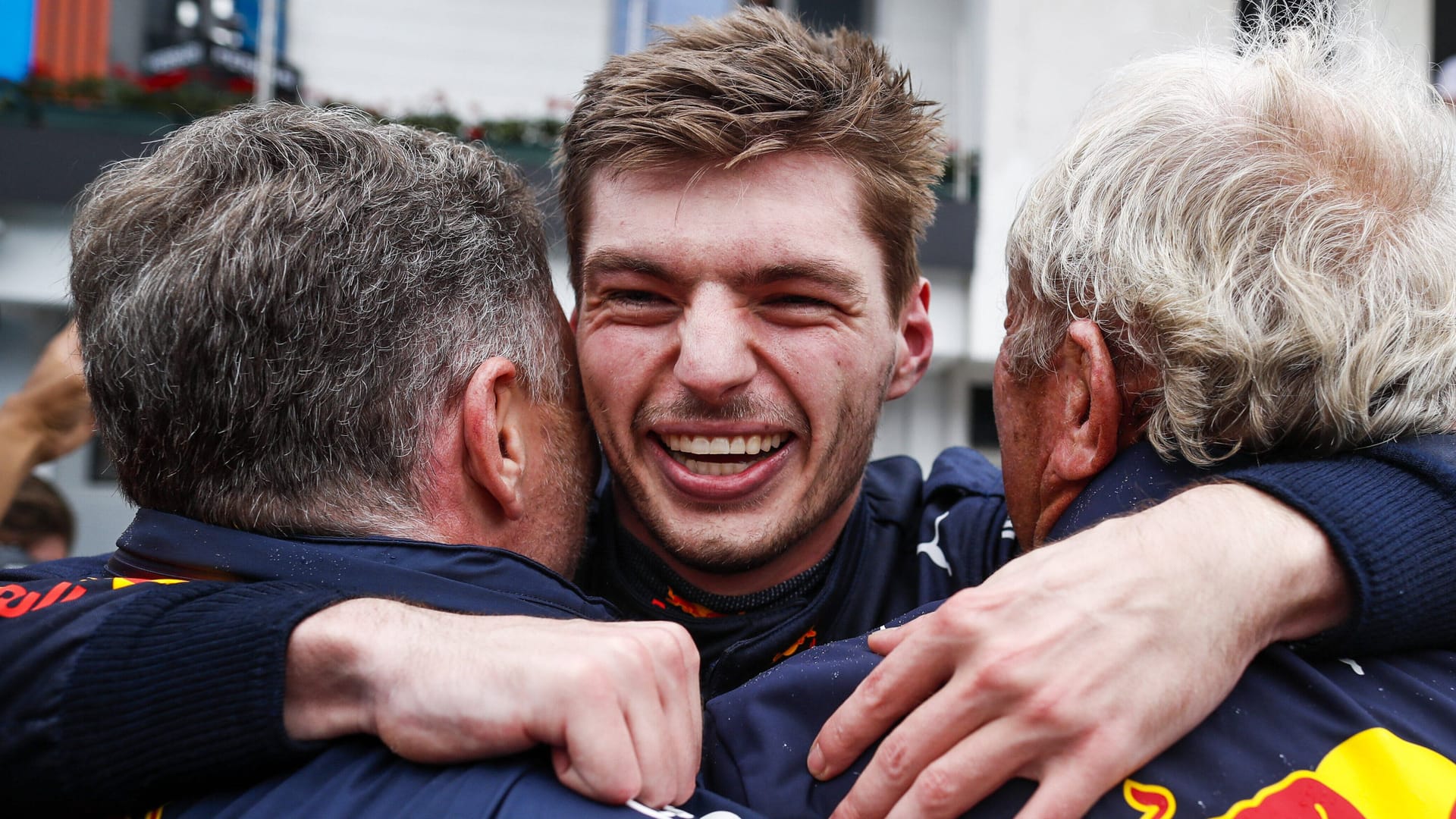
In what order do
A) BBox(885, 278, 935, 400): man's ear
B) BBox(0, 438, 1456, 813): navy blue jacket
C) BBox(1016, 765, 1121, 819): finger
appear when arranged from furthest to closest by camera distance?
BBox(885, 278, 935, 400): man's ear
BBox(0, 438, 1456, 813): navy blue jacket
BBox(1016, 765, 1121, 819): finger

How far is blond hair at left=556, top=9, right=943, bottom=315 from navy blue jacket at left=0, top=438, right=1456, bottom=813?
3.82 feet

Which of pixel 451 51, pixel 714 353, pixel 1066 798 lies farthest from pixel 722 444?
pixel 451 51

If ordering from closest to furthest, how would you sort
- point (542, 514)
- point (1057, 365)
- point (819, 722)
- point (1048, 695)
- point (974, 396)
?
point (1048, 695)
point (819, 722)
point (1057, 365)
point (542, 514)
point (974, 396)

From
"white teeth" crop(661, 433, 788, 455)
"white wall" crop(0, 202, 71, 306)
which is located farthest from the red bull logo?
"white wall" crop(0, 202, 71, 306)

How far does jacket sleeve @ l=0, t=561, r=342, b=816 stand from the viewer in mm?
1388

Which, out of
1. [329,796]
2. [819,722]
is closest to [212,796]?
[329,796]

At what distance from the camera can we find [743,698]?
Answer: 1.63 metres

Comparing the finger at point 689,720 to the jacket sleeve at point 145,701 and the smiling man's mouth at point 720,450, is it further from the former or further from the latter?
the smiling man's mouth at point 720,450

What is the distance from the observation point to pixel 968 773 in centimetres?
133

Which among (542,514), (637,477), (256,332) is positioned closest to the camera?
(256,332)

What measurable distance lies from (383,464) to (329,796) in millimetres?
556

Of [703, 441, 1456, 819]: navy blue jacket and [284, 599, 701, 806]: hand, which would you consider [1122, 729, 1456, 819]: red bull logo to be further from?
[284, 599, 701, 806]: hand

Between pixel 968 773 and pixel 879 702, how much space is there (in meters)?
0.15

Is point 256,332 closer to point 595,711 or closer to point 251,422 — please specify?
point 251,422
